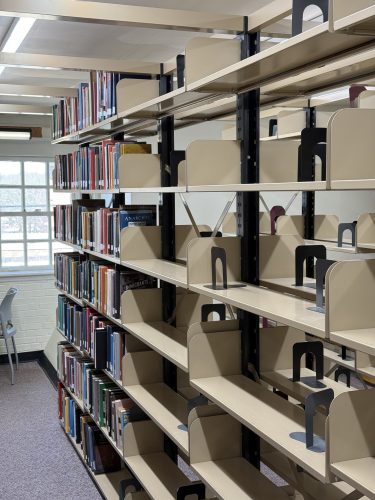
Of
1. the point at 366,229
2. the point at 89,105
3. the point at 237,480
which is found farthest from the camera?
the point at 89,105

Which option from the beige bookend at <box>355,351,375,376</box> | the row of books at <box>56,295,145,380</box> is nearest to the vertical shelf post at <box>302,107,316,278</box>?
the beige bookend at <box>355,351,375,376</box>

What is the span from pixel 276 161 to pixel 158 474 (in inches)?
64.6

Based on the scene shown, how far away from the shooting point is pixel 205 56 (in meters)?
2.45

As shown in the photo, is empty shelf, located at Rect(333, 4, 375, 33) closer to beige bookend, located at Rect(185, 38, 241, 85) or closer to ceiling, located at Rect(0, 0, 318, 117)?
beige bookend, located at Rect(185, 38, 241, 85)

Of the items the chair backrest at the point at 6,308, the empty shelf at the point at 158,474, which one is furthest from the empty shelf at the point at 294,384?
the chair backrest at the point at 6,308

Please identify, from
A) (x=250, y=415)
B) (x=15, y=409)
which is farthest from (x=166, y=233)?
(x=15, y=409)

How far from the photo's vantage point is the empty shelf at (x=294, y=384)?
2.24m

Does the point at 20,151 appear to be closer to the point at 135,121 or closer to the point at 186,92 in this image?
the point at 135,121

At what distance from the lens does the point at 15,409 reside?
5527 millimetres

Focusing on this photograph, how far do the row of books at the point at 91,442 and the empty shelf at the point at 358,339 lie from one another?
275cm

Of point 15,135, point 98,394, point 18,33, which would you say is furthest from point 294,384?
point 15,135

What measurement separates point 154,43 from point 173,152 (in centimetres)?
146

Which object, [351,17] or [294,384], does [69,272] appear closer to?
[294,384]

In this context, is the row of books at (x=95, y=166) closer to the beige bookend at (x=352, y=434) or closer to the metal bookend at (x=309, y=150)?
the metal bookend at (x=309, y=150)
